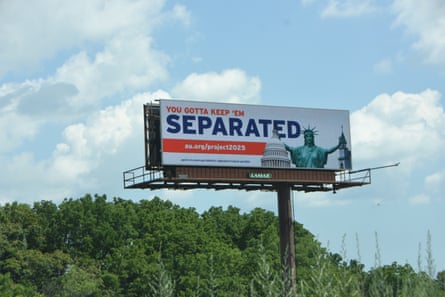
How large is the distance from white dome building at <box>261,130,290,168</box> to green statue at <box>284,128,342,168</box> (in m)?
0.41

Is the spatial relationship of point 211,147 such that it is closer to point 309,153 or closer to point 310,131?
point 309,153

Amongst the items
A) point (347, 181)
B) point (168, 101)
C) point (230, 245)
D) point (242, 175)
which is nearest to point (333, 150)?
point (347, 181)

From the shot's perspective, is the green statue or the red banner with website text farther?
the green statue

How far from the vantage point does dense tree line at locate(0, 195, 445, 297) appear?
5959 centimetres

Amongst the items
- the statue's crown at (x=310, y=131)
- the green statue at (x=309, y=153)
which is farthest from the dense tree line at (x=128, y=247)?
the statue's crown at (x=310, y=131)

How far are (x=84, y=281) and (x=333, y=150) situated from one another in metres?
22.2

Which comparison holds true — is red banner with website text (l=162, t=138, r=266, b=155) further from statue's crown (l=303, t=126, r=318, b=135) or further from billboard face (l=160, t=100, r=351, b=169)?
statue's crown (l=303, t=126, r=318, b=135)

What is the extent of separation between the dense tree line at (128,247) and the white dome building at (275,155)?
1243 cm

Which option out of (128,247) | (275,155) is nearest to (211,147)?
(275,155)

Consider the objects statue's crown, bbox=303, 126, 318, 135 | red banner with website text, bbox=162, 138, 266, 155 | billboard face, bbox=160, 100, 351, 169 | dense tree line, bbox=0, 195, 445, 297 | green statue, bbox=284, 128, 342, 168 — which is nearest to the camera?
red banner with website text, bbox=162, 138, 266, 155

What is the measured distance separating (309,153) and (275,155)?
8.00ft

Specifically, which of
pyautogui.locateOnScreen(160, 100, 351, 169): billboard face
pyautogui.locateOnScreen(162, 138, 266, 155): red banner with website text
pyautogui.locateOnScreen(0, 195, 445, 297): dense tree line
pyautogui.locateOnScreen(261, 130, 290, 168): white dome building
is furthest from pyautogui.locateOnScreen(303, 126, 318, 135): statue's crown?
pyautogui.locateOnScreen(0, 195, 445, 297): dense tree line

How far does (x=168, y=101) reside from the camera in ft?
136

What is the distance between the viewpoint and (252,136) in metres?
43.1
